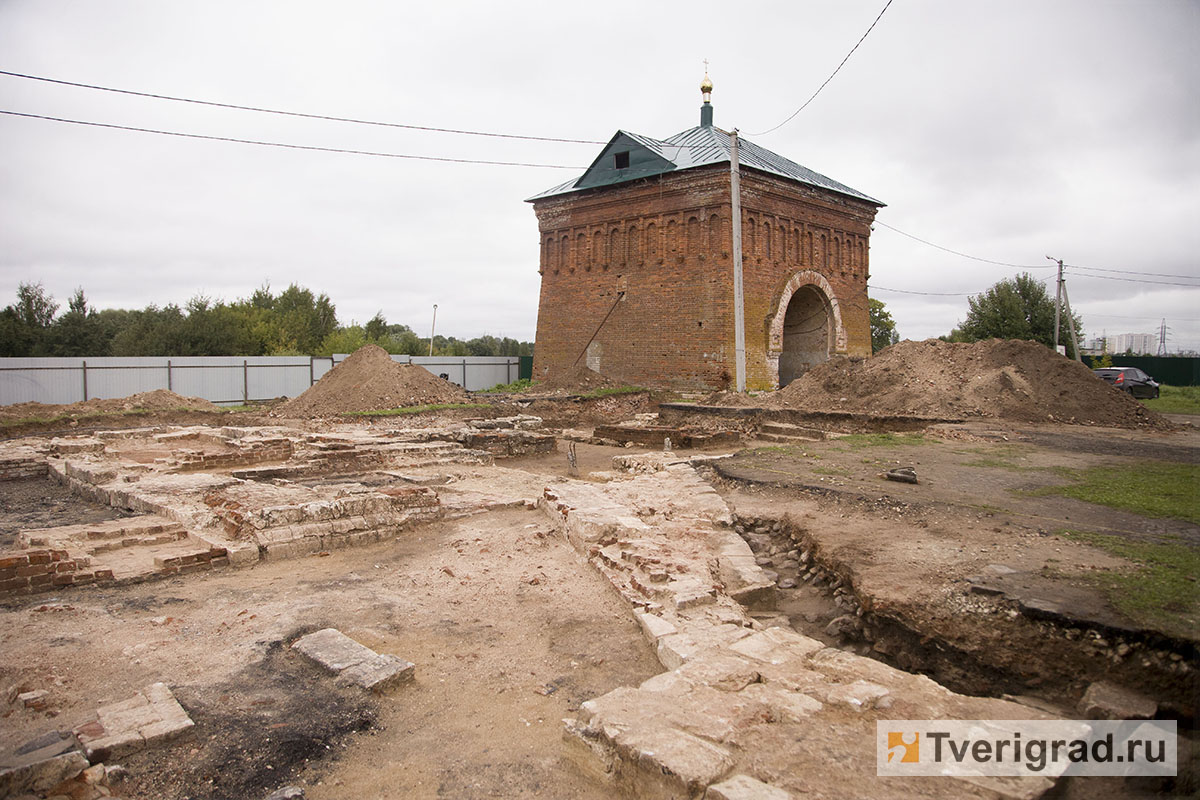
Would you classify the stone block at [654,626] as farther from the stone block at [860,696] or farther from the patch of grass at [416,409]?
the patch of grass at [416,409]

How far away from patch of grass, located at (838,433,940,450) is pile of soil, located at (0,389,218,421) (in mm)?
16801

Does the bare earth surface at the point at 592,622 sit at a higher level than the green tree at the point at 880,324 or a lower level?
lower

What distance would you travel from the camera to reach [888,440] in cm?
1221

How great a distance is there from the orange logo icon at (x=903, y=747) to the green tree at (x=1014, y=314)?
3873cm

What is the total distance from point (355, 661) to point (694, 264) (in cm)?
1843

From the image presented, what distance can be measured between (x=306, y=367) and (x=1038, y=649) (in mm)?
26877

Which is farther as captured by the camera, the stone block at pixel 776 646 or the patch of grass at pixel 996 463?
the patch of grass at pixel 996 463

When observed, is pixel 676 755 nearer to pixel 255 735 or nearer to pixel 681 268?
pixel 255 735

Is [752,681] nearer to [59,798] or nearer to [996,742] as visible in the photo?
[996,742]

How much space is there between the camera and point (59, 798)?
277 cm

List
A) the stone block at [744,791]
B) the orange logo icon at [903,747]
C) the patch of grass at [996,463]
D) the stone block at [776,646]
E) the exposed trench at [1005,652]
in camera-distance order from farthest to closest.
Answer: the patch of grass at [996,463]
the stone block at [776,646]
the exposed trench at [1005,652]
the orange logo icon at [903,747]
the stone block at [744,791]

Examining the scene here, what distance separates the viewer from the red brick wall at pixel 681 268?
20.7m

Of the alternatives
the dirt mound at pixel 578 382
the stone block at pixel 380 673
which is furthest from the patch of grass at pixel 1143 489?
the dirt mound at pixel 578 382

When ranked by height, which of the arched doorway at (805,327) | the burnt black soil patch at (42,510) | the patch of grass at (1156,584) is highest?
the arched doorway at (805,327)
